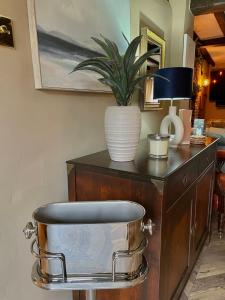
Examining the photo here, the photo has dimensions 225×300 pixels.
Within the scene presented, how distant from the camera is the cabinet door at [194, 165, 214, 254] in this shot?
5.42ft

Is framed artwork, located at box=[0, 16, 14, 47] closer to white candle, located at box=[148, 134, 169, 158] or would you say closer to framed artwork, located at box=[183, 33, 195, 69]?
white candle, located at box=[148, 134, 169, 158]

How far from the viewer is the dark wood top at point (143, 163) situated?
1.05 metres

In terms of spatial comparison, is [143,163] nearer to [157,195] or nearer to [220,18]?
[157,195]

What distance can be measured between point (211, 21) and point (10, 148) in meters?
3.86

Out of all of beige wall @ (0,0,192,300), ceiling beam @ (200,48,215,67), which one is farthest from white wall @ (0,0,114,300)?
ceiling beam @ (200,48,215,67)

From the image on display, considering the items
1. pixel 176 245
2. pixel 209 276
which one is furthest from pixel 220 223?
pixel 176 245

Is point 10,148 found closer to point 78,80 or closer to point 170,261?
point 78,80

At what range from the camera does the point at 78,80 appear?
124 cm

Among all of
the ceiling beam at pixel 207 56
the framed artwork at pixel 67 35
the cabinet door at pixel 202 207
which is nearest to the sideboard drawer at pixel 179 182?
the cabinet door at pixel 202 207

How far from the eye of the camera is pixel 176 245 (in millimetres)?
1288

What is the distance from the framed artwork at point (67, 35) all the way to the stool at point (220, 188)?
4.57ft

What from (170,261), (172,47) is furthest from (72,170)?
(172,47)

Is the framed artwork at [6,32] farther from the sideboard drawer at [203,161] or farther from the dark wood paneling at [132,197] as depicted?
the sideboard drawer at [203,161]

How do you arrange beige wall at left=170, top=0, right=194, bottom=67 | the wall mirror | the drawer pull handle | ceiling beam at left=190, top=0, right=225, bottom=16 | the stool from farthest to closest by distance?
ceiling beam at left=190, top=0, right=225, bottom=16
beige wall at left=170, top=0, right=194, bottom=67
the stool
the wall mirror
the drawer pull handle
